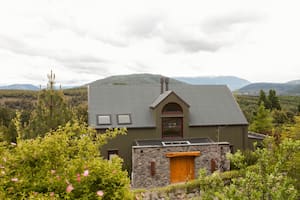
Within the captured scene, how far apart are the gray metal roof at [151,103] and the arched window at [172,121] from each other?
Result: 86 centimetres

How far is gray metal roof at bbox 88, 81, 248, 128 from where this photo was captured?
817 inches

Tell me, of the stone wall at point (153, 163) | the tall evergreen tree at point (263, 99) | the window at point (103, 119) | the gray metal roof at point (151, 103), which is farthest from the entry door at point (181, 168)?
the tall evergreen tree at point (263, 99)

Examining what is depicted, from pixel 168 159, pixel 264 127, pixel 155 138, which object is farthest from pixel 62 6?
pixel 264 127

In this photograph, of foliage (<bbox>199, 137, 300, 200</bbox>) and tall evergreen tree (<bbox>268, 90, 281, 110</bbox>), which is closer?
foliage (<bbox>199, 137, 300, 200</bbox>)

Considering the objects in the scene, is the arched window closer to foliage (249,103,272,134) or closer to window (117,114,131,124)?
window (117,114,131,124)

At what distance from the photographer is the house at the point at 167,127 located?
1858 centimetres

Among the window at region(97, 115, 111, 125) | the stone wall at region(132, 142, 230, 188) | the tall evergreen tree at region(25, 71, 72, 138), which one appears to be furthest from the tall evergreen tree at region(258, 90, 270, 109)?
the tall evergreen tree at region(25, 71, 72, 138)

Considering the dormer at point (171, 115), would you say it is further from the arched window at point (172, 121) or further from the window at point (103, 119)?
the window at point (103, 119)

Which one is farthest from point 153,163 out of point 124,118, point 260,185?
point 260,185

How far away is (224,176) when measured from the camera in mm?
15148

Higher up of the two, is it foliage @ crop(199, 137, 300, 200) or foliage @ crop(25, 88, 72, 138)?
foliage @ crop(25, 88, 72, 138)

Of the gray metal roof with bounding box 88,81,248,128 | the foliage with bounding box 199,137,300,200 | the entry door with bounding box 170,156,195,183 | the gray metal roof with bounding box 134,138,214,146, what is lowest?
the entry door with bounding box 170,156,195,183

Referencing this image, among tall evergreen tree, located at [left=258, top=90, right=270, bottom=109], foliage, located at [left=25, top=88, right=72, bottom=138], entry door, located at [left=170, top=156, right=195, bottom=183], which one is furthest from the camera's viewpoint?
tall evergreen tree, located at [left=258, top=90, right=270, bottom=109]

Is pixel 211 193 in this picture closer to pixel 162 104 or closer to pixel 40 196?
pixel 40 196
